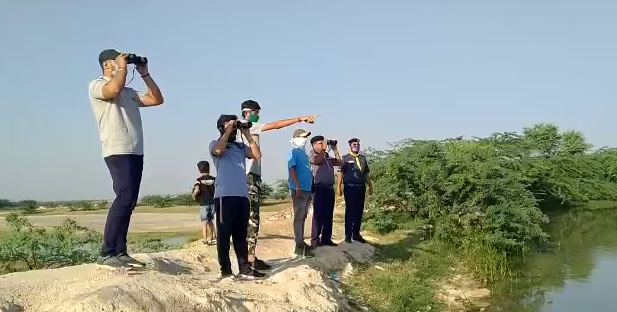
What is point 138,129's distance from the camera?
4664mm

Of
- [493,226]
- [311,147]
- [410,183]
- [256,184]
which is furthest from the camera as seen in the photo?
[410,183]

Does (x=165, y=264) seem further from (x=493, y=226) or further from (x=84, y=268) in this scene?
(x=493, y=226)

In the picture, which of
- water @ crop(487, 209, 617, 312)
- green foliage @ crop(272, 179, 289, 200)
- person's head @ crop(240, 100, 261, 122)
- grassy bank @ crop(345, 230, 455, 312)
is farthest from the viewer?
green foliage @ crop(272, 179, 289, 200)

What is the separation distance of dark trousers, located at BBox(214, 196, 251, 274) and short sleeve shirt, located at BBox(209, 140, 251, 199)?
0.06 m

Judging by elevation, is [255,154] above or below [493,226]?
above

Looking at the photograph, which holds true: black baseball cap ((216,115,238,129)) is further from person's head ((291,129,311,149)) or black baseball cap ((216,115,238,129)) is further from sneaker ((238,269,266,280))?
person's head ((291,129,311,149))

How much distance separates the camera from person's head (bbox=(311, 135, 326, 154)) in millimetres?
8211

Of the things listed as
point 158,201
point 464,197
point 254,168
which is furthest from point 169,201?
point 254,168

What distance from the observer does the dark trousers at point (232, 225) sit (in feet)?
17.3

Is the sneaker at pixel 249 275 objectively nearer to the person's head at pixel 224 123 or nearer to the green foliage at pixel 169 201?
the person's head at pixel 224 123

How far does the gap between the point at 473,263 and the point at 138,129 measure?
7841 millimetres

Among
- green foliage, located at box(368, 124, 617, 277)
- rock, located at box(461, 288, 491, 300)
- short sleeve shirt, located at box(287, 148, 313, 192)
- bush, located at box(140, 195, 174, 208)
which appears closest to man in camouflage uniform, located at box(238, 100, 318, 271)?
short sleeve shirt, located at box(287, 148, 313, 192)

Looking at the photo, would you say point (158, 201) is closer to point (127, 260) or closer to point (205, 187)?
point (205, 187)

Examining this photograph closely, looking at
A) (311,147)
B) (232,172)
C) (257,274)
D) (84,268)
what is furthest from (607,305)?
(84,268)
